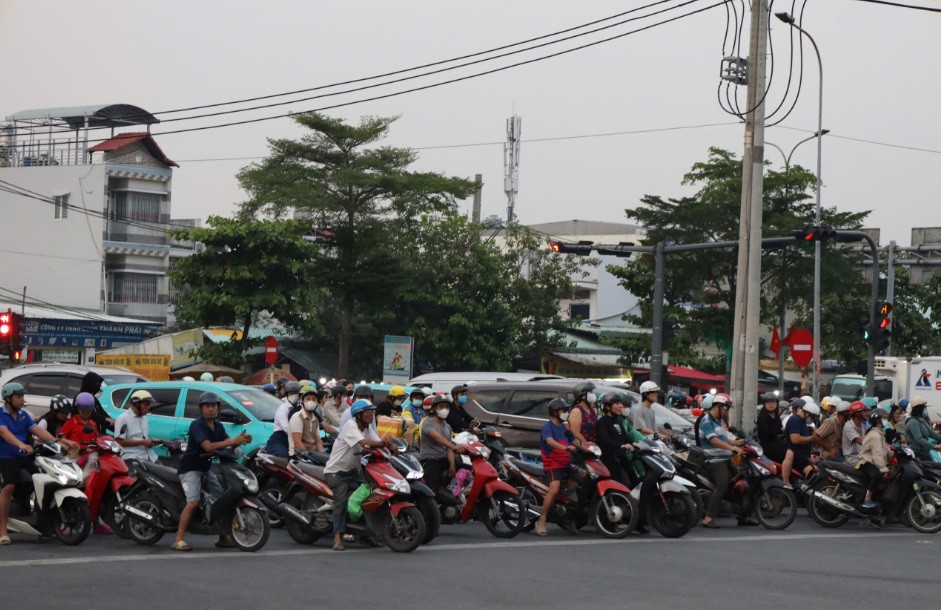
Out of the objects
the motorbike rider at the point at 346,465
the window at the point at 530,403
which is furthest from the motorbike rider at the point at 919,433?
the motorbike rider at the point at 346,465

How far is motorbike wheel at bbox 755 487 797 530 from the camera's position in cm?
1517

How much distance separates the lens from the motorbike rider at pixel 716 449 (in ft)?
49.8

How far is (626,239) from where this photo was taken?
254 feet

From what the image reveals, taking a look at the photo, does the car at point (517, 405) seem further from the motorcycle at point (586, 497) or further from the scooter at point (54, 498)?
the scooter at point (54, 498)

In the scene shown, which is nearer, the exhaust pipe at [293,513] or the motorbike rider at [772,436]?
the exhaust pipe at [293,513]

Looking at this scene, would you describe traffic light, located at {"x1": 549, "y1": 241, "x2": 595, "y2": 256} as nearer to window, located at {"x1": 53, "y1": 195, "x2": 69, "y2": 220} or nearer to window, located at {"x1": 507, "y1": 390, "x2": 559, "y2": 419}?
window, located at {"x1": 507, "y1": 390, "x2": 559, "y2": 419}

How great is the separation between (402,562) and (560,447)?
2879 millimetres

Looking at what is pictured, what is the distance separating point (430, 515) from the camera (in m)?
12.5

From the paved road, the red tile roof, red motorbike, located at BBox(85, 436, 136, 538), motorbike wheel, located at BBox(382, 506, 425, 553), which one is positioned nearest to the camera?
Result: the paved road

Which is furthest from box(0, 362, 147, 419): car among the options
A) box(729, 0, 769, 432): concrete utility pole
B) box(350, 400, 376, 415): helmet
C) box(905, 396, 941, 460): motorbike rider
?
box(905, 396, 941, 460): motorbike rider

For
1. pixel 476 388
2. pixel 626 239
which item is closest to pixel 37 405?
pixel 476 388

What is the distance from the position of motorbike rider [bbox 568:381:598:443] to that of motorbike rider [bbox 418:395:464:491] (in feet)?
4.58

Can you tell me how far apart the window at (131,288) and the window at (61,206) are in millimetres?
3285

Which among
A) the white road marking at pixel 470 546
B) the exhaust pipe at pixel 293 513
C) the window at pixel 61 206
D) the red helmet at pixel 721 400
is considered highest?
the window at pixel 61 206
